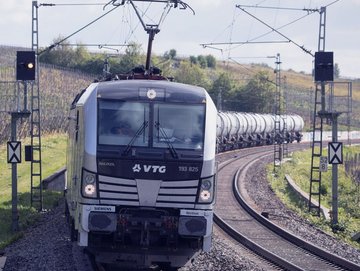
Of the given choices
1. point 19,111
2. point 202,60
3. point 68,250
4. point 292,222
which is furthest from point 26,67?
point 202,60

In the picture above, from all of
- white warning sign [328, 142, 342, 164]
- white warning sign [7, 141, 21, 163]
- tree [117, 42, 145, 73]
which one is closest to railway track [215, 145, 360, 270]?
white warning sign [328, 142, 342, 164]

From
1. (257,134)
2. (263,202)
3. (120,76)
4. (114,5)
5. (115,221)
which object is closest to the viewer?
(115,221)

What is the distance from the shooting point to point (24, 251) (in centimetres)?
1670

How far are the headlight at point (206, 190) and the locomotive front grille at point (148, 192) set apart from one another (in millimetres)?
93

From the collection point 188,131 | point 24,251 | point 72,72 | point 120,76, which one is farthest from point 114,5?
point 72,72

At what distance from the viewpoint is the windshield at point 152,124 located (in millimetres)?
13180

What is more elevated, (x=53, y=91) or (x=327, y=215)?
(x=53, y=91)

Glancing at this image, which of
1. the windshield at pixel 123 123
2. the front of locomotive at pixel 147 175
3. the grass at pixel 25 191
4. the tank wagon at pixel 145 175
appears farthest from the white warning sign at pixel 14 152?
the windshield at pixel 123 123

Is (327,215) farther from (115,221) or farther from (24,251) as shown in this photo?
(115,221)

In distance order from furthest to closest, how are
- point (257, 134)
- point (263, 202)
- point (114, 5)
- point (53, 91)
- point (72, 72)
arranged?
point (72, 72), point (257, 134), point (53, 91), point (263, 202), point (114, 5)

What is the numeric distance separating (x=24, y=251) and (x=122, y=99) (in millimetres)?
5176

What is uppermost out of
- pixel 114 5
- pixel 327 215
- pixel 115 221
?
pixel 114 5

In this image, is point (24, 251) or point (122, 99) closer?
point (122, 99)

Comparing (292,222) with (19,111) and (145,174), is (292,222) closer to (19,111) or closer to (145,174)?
(19,111)
